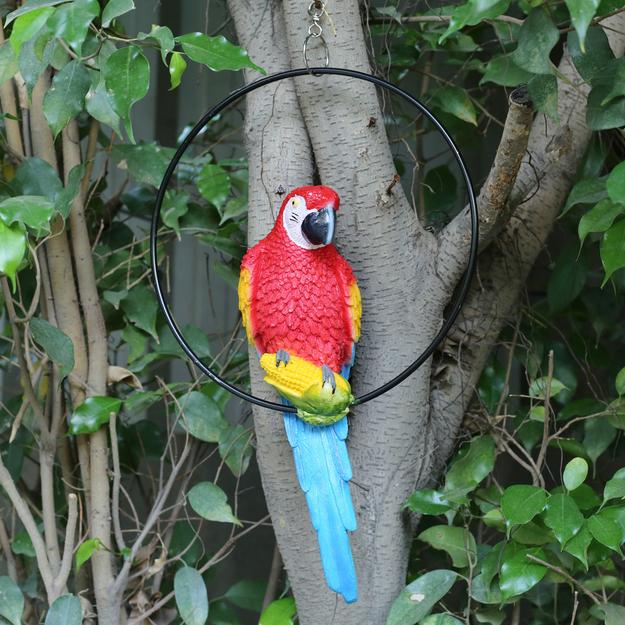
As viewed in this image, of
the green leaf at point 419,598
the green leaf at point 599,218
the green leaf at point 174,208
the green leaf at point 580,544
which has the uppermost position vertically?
the green leaf at point 599,218

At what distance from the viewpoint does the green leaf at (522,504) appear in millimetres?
809

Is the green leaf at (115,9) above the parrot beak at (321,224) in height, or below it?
above

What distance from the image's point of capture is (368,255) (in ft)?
2.83

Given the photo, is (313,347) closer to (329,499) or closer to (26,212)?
(329,499)

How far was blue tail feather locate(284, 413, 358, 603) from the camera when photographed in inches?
30.3

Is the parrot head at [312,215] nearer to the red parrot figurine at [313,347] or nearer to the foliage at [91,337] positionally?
the red parrot figurine at [313,347]

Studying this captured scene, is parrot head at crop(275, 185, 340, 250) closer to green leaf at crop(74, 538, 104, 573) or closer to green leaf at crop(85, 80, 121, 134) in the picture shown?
green leaf at crop(85, 80, 121, 134)

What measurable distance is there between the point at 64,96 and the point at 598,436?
69 centimetres

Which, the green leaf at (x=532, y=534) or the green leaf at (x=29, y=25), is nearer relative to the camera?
the green leaf at (x=29, y=25)

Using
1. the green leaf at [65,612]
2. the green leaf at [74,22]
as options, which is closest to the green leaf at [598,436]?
the green leaf at [65,612]

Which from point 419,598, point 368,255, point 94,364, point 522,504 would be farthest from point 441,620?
point 94,364

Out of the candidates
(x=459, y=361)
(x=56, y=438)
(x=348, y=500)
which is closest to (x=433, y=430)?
(x=459, y=361)

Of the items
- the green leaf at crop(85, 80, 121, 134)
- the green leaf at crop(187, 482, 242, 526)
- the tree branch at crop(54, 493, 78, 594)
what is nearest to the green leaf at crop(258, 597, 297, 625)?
the green leaf at crop(187, 482, 242, 526)

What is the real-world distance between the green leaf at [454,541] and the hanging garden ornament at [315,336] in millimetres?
176
